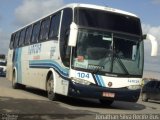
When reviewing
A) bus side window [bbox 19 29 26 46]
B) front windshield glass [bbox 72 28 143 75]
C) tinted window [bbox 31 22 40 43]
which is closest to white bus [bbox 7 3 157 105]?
front windshield glass [bbox 72 28 143 75]

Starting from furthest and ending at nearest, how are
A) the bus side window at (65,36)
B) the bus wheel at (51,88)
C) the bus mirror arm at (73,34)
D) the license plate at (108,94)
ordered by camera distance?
the bus wheel at (51,88), the bus side window at (65,36), the license plate at (108,94), the bus mirror arm at (73,34)

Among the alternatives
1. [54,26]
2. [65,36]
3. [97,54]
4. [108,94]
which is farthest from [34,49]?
[108,94]

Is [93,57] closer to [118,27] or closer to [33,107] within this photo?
[118,27]

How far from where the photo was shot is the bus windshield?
1720 centimetres

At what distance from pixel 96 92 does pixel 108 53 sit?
57.7 inches

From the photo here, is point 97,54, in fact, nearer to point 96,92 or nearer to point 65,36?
point 96,92

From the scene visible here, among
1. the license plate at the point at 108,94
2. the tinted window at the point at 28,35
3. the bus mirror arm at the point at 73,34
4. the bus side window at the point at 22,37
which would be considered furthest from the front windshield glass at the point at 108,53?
the bus side window at the point at 22,37

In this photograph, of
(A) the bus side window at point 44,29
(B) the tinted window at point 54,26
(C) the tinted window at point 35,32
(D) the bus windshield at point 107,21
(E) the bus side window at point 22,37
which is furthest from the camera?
(E) the bus side window at point 22,37

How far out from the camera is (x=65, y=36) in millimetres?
17703

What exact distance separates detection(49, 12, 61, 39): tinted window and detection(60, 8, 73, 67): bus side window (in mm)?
792

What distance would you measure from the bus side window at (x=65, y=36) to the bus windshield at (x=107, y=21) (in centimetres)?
50

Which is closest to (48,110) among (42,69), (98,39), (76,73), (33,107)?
(33,107)

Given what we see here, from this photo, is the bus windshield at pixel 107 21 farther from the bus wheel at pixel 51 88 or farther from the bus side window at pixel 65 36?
the bus wheel at pixel 51 88

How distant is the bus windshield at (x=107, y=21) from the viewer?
17.2 meters
